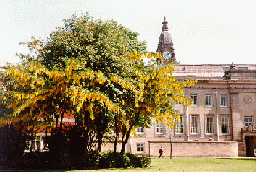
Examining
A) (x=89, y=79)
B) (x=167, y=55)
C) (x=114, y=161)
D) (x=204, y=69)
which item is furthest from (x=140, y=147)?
(x=89, y=79)

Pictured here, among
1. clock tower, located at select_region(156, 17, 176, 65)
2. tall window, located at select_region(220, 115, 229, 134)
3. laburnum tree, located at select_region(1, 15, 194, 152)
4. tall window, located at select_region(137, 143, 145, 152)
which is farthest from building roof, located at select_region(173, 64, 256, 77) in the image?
laburnum tree, located at select_region(1, 15, 194, 152)

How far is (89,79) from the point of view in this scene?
59.9 ft

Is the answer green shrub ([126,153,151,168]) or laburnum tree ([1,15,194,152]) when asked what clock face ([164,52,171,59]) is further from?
green shrub ([126,153,151,168])

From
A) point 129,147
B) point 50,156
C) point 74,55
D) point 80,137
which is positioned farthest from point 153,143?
point 74,55

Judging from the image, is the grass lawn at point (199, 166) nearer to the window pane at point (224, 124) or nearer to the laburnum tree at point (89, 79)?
the laburnum tree at point (89, 79)

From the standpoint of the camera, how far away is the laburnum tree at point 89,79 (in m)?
17.7

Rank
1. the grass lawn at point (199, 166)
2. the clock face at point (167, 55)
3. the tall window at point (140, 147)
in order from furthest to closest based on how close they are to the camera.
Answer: the clock face at point (167, 55) → the tall window at point (140, 147) → the grass lawn at point (199, 166)

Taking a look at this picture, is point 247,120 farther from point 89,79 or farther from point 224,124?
point 89,79

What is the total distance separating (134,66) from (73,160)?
746 centimetres

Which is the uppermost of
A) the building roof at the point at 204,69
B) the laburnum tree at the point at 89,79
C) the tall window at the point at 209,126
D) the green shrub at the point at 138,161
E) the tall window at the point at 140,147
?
the building roof at the point at 204,69

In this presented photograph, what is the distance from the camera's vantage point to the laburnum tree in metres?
17.7

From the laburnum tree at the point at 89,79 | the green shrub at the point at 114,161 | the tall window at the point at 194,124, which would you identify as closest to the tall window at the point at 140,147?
the tall window at the point at 194,124

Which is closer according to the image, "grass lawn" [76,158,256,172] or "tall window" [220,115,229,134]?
"grass lawn" [76,158,256,172]

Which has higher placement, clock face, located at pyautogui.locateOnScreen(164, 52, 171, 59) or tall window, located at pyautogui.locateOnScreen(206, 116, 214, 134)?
clock face, located at pyautogui.locateOnScreen(164, 52, 171, 59)
